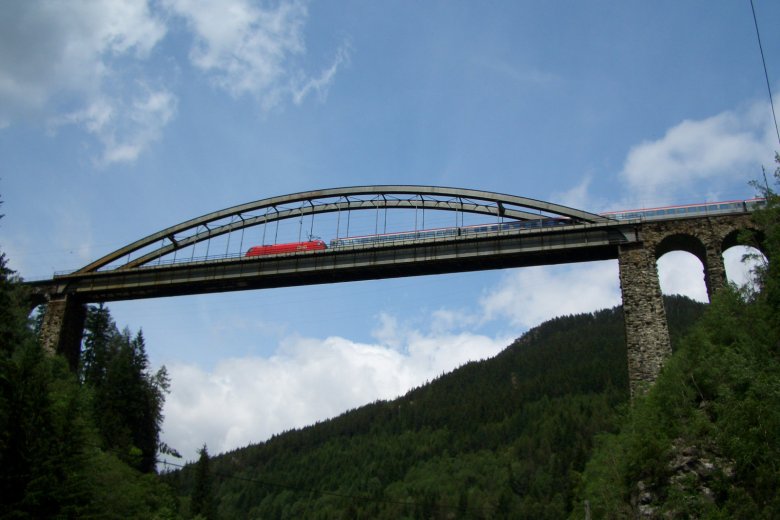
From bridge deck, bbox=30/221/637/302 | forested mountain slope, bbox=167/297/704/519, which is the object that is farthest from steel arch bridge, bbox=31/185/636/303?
forested mountain slope, bbox=167/297/704/519

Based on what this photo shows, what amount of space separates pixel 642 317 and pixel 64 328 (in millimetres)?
41720

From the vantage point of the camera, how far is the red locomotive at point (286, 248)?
163ft

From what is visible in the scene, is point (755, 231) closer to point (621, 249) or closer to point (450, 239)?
point (621, 249)

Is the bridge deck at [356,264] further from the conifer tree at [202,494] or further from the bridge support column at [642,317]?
the conifer tree at [202,494]

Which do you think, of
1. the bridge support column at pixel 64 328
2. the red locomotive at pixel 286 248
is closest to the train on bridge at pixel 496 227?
the red locomotive at pixel 286 248

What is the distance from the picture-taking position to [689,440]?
2775cm

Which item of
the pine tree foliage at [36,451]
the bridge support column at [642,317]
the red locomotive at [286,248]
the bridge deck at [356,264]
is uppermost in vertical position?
the red locomotive at [286,248]

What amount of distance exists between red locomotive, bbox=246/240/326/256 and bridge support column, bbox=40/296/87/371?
14.9 m

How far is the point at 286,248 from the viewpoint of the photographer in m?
51.2

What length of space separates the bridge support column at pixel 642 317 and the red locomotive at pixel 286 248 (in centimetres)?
2092

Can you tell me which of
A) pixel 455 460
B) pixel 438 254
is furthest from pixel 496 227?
pixel 455 460

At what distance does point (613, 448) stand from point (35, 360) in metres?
26.5

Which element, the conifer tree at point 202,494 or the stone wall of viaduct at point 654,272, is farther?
the conifer tree at point 202,494

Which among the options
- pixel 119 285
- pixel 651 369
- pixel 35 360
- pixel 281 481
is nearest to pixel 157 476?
pixel 119 285
